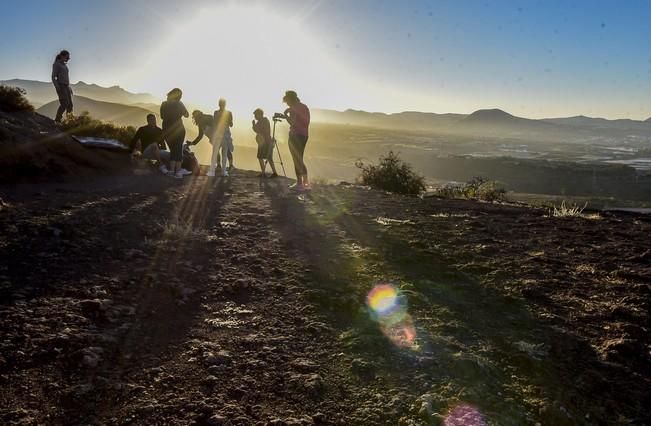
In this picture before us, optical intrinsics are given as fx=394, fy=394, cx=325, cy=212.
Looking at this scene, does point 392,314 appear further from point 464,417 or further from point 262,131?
point 262,131

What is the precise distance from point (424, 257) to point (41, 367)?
371cm

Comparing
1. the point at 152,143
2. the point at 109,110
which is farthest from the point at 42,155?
the point at 109,110

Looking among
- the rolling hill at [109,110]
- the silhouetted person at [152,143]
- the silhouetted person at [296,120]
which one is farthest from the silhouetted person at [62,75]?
the rolling hill at [109,110]

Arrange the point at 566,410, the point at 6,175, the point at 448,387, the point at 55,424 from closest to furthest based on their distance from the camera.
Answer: the point at 55,424
the point at 566,410
the point at 448,387
the point at 6,175

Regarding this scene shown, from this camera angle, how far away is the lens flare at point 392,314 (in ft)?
9.20

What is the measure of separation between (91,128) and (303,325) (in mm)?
11728

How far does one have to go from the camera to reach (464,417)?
2.03 m

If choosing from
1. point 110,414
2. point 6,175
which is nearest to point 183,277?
point 110,414

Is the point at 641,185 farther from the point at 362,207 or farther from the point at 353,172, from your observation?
the point at 362,207

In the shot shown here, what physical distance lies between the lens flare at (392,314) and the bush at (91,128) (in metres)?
11.1

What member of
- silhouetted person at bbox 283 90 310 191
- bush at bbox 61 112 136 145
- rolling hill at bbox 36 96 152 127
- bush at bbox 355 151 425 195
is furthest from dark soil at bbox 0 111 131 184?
rolling hill at bbox 36 96 152 127

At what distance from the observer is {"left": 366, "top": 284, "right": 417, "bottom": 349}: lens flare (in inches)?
110

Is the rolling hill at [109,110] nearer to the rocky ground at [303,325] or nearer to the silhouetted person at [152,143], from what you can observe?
the silhouetted person at [152,143]

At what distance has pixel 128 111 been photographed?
7550 centimetres
